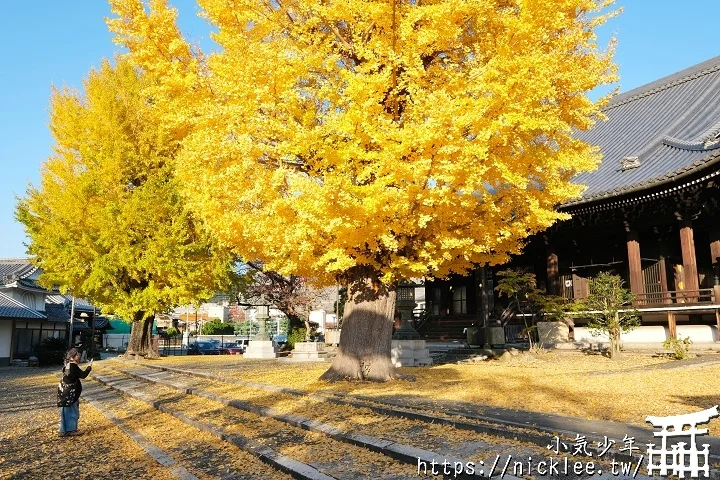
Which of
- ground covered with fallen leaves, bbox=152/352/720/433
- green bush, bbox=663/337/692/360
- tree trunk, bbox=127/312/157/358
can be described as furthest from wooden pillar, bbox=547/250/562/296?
tree trunk, bbox=127/312/157/358

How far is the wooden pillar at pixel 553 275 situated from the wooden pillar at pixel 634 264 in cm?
282

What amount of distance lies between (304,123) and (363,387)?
17.3 feet

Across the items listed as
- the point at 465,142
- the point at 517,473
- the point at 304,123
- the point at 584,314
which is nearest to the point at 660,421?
the point at 517,473

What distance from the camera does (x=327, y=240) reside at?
9.26m

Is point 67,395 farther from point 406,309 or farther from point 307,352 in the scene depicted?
point 307,352

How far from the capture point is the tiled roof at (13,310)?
2625cm

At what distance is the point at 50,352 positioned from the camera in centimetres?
2562

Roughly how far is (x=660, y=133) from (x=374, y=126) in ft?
52.5

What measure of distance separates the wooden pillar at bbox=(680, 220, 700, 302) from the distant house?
99.0ft

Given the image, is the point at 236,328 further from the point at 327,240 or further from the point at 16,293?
the point at 327,240

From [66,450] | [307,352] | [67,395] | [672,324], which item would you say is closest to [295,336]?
[307,352]

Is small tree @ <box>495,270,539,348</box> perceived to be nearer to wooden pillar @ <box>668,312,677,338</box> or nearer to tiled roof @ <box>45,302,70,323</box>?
wooden pillar @ <box>668,312,677,338</box>

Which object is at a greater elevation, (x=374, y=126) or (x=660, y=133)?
(x=660, y=133)

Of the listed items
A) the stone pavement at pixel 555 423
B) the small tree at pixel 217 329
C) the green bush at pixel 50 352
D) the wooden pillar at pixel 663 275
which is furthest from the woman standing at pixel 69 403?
the small tree at pixel 217 329
